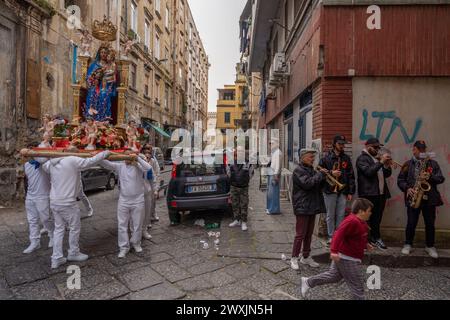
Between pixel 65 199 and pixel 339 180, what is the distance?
423 centimetres

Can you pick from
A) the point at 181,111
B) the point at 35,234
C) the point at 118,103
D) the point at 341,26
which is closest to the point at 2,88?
the point at 118,103

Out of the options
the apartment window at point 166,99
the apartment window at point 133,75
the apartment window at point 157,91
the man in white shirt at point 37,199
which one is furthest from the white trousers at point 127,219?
the apartment window at point 166,99

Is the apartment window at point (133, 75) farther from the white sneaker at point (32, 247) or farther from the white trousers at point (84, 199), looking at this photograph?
the white sneaker at point (32, 247)

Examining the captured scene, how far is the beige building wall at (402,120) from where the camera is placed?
5.32 metres

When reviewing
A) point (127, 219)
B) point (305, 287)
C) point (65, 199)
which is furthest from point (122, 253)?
point (305, 287)

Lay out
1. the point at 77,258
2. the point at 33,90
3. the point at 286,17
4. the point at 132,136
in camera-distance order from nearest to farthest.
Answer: the point at 77,258 < the point at 132,136 < the point at 33,90 < the point at 286,17

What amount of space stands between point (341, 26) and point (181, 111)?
28.5m

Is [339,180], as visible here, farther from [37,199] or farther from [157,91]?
[157,91]

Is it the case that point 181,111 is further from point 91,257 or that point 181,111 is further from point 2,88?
point 91,257

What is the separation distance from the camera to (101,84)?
19.4 feet

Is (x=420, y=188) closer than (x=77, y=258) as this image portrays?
No

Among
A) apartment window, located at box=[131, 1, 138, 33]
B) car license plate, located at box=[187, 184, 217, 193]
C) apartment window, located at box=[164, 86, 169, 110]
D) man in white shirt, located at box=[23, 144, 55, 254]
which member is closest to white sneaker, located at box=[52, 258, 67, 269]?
man in white shirt, located at box=[23, 144, 55, 254]

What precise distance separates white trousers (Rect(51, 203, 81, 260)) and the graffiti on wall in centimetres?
494

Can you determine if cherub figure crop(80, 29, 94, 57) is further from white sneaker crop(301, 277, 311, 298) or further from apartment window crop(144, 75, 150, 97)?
apartment window crop(144, 75, 150, 97)
